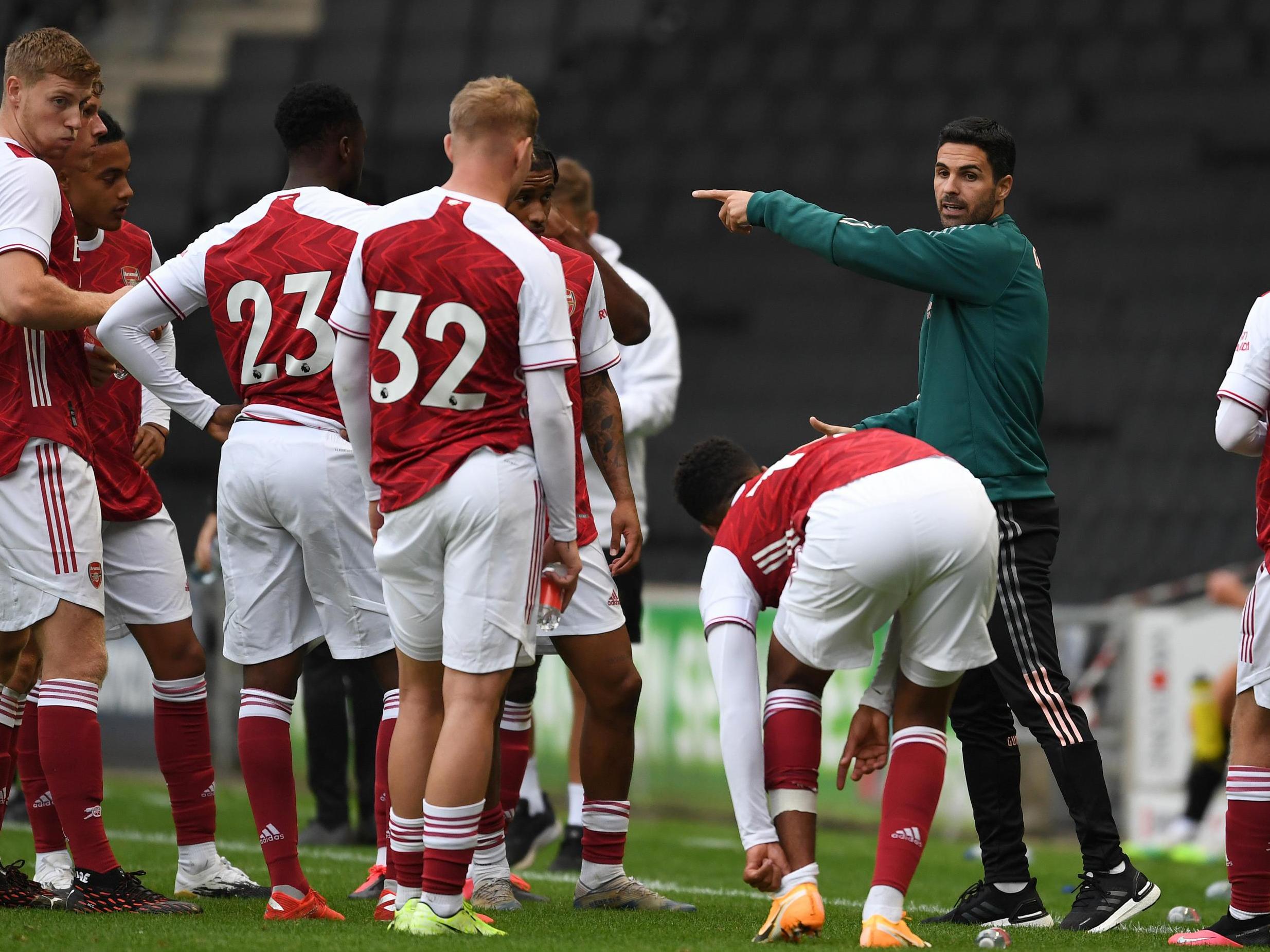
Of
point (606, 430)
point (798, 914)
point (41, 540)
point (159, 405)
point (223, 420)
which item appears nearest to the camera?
point (798, 914)

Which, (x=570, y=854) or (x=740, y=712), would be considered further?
(x=570, y=854)

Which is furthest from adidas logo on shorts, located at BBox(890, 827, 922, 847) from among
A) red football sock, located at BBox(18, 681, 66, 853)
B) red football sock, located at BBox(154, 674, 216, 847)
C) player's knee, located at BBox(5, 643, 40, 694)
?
player's knee, located at BBox(5, 643, 40, 694)

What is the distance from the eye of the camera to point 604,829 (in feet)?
14.1

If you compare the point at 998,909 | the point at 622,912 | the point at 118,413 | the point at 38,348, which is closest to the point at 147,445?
the point at 118,413

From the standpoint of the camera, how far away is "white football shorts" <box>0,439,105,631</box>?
3.93 meters

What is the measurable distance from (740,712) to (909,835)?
448mm

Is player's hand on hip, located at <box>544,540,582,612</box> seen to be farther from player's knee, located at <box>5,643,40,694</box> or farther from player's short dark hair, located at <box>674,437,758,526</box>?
player's knee, located at <box>5,643,40,694</box>

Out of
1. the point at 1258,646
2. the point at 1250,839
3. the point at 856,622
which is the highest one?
the point at 856,622

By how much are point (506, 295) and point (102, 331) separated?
111 cm

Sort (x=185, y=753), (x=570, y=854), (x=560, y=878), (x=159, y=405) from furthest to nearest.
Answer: (x=570, y=854) < (x=560, y=878) < (x=159, y=405) < (x=185, y=753)

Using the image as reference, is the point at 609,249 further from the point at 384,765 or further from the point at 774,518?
the point at 774,518

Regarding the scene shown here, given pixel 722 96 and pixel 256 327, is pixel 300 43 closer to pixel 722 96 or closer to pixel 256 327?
pixel 722 96

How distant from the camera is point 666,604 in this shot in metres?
8.69

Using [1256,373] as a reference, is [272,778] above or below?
below
